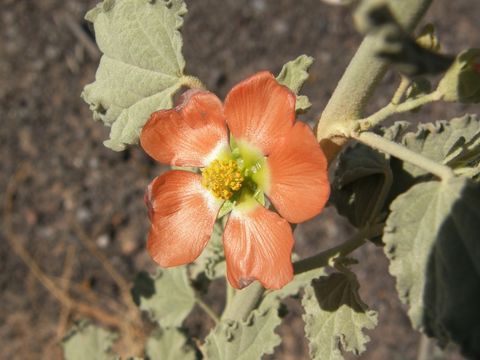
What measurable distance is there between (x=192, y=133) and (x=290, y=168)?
21cm

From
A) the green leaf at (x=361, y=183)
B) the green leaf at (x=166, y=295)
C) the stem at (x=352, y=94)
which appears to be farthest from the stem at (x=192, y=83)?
the green leaf at (x=166, y=295)

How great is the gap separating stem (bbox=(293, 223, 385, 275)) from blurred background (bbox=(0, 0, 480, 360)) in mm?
1638

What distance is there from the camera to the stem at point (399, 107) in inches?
34.6

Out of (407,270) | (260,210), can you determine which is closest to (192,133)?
(260,210)

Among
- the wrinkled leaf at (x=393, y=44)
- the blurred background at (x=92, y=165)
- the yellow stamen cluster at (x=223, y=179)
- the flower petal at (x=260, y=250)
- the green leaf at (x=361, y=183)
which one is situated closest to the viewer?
the wrinkled leaf at (x=393, y=44)

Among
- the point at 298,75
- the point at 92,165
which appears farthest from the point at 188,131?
the point at 92,165

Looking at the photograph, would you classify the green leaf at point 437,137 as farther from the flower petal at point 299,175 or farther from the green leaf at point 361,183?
the flower petal at point 299,175

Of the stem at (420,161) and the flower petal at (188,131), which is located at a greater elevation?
the stem at (420,161)

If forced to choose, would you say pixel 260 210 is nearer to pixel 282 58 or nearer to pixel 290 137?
pixel 290 137

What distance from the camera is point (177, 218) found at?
1.06 m

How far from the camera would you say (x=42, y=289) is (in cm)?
287

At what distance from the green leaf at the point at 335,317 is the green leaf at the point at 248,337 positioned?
4.3 inches

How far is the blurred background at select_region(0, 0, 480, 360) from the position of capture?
2850mm

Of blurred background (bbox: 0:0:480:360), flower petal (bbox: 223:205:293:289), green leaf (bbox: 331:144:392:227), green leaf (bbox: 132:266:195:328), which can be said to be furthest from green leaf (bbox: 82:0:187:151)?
blurred background (bbox: 0:0:480:360)
